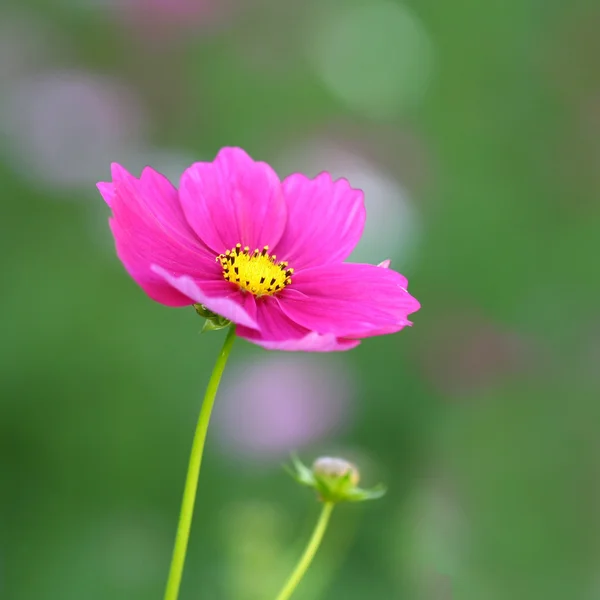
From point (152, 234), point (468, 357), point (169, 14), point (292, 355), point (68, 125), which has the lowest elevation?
point (152, 234)

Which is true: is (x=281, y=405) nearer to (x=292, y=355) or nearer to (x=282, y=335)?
(x=292, y=355)

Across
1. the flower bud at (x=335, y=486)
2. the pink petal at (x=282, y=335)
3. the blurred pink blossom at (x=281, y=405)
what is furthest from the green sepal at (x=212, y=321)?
the blurred pink blossom at (x=281, y=405)

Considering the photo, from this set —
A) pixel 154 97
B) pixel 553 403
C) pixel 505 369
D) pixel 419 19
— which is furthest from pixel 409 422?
pixel 419 19

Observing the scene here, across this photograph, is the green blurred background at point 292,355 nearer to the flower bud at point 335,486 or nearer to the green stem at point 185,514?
the flower bud at point 335,486

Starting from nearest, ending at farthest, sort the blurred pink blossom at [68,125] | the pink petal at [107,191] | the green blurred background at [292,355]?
the pink petal at [107,191] < the green blurred background at [292,355] < the blurred pink blossom at [68,125]

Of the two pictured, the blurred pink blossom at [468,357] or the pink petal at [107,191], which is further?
the blurred pink blossom at [468,357]

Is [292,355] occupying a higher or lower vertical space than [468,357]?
lower

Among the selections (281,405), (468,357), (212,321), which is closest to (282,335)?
(212,321)

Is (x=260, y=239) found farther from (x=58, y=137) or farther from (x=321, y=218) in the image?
(x=58, y=137)

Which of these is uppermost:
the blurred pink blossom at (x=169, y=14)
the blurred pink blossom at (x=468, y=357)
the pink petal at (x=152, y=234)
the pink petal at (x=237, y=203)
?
the blurred pink blossom at (x=169, y=14)
